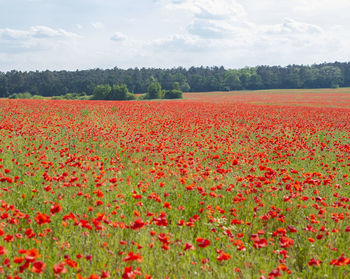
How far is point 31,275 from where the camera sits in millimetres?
2875

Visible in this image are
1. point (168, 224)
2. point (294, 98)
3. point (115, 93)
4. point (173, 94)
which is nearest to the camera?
point (168, 224)

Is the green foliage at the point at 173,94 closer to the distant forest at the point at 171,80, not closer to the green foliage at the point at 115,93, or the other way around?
the green foliage at the point at 115,93

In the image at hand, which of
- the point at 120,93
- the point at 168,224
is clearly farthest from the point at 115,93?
the point at 168,224

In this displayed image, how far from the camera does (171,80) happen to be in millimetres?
93938

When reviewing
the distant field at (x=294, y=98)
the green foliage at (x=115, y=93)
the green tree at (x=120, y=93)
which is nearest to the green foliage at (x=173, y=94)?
the distant field at (x=294, y=98)

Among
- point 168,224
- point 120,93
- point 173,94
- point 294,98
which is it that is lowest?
point 168,224

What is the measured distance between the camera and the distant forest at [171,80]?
79.4 metres

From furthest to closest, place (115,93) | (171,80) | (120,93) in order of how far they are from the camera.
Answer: (171,80) → (115,93) → (120,93)

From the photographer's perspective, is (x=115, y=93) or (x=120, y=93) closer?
(x=120, y=93)

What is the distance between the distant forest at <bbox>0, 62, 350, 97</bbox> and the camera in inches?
3125

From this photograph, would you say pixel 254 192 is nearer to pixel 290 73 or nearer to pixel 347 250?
pixel 347 250

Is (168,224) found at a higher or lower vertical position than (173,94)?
lower

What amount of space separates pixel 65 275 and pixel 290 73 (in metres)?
106

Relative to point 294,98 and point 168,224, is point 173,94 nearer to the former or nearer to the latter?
point 294,98
